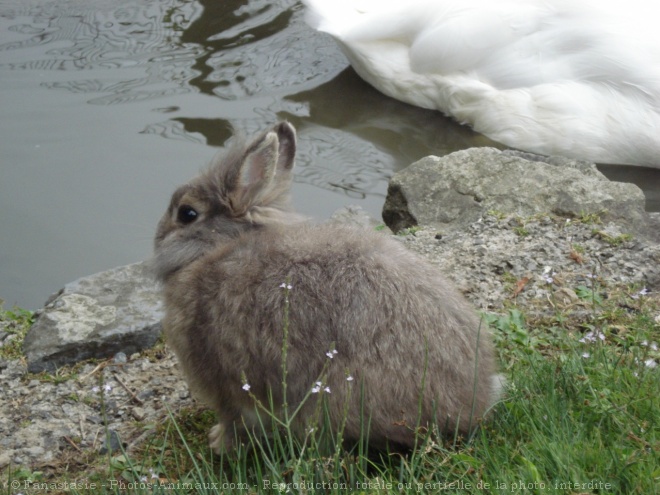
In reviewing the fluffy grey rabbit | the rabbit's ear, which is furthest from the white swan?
the fluffy grey rabbit

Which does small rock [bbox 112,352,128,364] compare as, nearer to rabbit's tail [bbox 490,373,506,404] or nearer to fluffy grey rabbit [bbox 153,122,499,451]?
fluffy grey rabbit [bbox 153,122,499,451]

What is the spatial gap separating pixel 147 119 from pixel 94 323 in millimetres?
3294

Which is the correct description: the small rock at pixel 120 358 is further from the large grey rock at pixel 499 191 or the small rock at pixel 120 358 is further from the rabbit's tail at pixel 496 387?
the large grey rock at pixel 499 191

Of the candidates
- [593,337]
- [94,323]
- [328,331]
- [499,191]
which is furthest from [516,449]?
[499,191]

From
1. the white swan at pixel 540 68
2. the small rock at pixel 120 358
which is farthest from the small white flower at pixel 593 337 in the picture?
the white swan at pixel 540 68

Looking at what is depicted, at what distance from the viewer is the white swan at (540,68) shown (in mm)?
7062

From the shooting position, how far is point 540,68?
7.27m

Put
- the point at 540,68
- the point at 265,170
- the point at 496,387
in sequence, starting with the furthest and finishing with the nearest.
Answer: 1. the point at 540,68
2. the point at 265,170
3. the point at 496,387

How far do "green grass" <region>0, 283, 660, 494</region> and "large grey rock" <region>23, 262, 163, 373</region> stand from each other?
0.70m

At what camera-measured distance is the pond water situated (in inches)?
249

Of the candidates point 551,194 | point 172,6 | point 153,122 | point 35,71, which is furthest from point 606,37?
point 35,71

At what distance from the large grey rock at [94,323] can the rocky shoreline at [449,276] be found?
1 centimetres

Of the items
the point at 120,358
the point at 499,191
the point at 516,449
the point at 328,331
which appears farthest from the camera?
the point at 499,191

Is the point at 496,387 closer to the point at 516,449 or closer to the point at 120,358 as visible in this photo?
the point at 516,449
